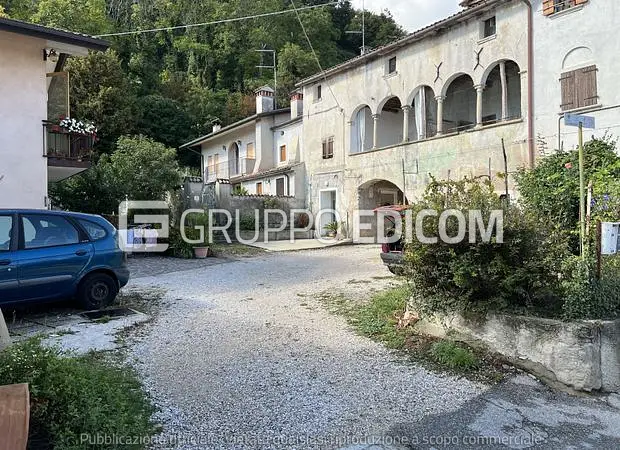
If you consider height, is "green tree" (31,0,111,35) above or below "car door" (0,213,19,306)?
above

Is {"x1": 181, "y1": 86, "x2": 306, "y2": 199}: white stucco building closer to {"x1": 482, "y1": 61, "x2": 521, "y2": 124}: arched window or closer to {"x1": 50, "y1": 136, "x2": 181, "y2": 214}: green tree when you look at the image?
{"x1": 50, "y1": 136, "x2": 181, "y2": 214}: green tree

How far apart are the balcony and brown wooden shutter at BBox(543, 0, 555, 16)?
1402 centimetres

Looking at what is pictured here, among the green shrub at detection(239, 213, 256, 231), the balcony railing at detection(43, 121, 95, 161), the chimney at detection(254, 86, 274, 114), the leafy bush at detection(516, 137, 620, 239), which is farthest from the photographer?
the chimney at detection(254, 86, 274, 114)

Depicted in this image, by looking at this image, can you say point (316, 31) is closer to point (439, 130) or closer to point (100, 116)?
point (100, 116)

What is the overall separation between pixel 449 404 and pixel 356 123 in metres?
19.6

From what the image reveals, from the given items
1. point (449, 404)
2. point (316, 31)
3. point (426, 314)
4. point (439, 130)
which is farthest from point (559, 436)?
point (316, 31)

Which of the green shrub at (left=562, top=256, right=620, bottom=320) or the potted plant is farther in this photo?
the potted plant

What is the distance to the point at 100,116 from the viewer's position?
30516 mm

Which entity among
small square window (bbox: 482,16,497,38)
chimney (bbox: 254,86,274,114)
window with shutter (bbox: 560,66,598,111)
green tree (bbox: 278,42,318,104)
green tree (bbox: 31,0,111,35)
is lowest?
window with shutter (bbox: 560,66,598,111)

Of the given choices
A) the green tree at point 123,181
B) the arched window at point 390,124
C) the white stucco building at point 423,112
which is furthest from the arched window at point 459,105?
the green tree at point 123,181

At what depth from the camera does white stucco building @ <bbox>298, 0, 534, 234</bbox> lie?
16094 mm

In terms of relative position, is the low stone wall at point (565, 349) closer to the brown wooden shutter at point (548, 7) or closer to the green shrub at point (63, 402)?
the green shrub at point (63, 402)

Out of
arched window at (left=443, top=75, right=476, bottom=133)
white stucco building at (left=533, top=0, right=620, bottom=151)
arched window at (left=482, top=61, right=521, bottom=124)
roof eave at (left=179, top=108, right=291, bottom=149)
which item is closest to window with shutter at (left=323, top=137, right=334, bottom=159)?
arched window at (left=443, top=75, right=476, bottom=133)

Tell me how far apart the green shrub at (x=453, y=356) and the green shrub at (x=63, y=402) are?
312 centimetres
